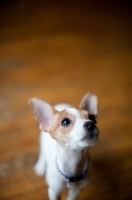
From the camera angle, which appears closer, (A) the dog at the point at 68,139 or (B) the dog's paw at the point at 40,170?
(A) the dog at the point at 68,139

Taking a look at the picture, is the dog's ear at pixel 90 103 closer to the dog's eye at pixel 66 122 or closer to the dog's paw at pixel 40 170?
the dog's eye at pixel 66 122

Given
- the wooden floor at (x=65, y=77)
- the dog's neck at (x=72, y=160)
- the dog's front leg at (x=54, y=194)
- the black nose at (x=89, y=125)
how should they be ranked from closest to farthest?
the black nose at (x=89, y=125) < the dog's neck at (x=72, y=160) < the dog's front leg at (x=54, y=194) < the wooden floor at (x=65, y=77)

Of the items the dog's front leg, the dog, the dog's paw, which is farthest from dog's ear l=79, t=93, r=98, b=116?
the dog's paw

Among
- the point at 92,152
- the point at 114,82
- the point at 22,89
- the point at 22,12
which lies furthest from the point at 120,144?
the point at 22,12

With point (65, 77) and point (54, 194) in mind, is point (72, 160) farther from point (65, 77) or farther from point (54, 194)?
point (65, 77)

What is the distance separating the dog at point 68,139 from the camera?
3.37ft

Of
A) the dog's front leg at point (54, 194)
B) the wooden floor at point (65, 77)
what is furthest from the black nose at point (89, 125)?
the wooden floor at point (65, 77)

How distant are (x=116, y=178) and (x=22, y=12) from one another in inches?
63.6

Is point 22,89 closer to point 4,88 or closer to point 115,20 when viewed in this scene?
point 4,88

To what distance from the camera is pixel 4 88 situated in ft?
6.37

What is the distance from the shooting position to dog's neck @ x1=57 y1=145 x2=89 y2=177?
1.13 meters

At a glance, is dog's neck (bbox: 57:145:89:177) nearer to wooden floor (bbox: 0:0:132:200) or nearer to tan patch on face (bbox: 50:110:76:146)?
tan patch on face (bbox: 50:110:76:146)

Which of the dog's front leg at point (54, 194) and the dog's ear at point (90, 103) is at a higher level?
the dog's ear at point (90, 103)

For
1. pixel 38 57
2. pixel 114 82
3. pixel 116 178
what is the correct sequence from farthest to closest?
pixel 38 57 < pixel 114 82 < pixel 116 178
